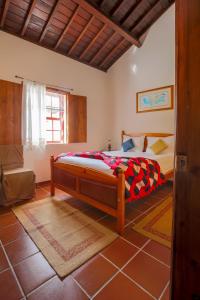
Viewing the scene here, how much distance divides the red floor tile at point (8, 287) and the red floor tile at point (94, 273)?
43 cm

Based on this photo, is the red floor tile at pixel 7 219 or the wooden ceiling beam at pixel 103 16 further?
the wooden ceiling beam at pixel 103 16

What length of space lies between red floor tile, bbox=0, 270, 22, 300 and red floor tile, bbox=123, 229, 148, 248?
Answer: 1.13 m

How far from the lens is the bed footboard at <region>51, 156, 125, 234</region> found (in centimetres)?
190

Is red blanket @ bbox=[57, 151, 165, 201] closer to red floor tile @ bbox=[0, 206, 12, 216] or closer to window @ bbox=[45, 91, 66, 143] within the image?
red floor tile @ bbox=[0, 206, 12, 216]

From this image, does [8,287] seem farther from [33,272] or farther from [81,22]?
[81,22]

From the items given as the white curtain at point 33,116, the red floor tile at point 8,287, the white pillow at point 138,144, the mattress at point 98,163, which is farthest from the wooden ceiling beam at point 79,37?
the red floor tile at point 8,287

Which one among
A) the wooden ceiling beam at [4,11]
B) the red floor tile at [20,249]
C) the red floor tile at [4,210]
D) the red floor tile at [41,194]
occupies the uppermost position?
the wooden ceiling beam at [4,11]

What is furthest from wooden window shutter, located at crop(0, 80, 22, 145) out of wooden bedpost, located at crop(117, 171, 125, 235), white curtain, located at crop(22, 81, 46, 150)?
wooden bedpost, located at crop(117, 171, 125, 235)

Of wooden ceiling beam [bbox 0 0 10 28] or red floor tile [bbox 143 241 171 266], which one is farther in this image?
wooden ceiling beam [bbox 0 0 10 28]

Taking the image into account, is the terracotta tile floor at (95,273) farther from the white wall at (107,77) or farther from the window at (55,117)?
the window at (55,117)

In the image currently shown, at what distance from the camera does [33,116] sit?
11.3 feet

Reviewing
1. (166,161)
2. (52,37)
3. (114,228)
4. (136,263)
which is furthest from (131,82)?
(136,263)

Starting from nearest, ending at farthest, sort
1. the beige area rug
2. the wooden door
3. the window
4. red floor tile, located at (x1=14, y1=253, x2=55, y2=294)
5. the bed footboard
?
1. the wooden door
2. red floor tile, located at (x1=14, y1=253, x2=55, y2=294)
3. the beige area rug
4. the bed footboard
5. the window

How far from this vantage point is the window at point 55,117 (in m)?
3.94
